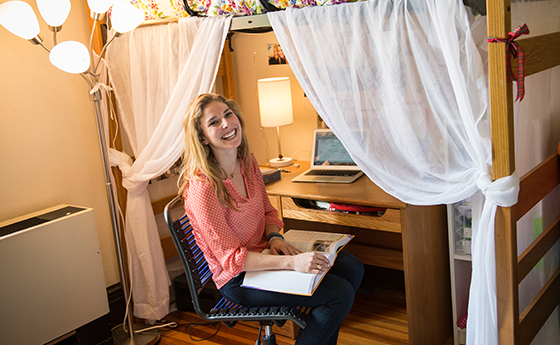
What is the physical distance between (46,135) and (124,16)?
0.73 meters

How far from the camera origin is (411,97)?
161 centimetres

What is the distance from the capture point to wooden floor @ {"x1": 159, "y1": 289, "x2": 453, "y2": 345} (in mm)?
2332

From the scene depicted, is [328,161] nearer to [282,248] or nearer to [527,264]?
[282,248]

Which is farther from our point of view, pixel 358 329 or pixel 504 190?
pixel 358 329

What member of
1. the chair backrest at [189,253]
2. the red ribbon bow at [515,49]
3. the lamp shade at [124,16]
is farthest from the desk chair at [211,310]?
the red ribbon bow at [515,49]

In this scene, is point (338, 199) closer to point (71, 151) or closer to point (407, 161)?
point (407, 161)

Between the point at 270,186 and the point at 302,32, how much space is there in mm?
876

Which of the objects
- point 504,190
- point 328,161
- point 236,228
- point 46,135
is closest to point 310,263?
point 236,228

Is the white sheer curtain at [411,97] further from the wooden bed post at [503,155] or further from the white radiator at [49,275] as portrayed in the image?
the white radiator at [49,275]

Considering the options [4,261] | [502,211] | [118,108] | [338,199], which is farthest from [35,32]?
[502,211]

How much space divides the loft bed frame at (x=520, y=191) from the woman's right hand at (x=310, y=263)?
53 centimetres

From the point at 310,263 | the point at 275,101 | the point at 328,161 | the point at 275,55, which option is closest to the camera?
the point at 310,263

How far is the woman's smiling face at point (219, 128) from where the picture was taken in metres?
1.81

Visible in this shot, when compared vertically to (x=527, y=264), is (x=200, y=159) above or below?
above
